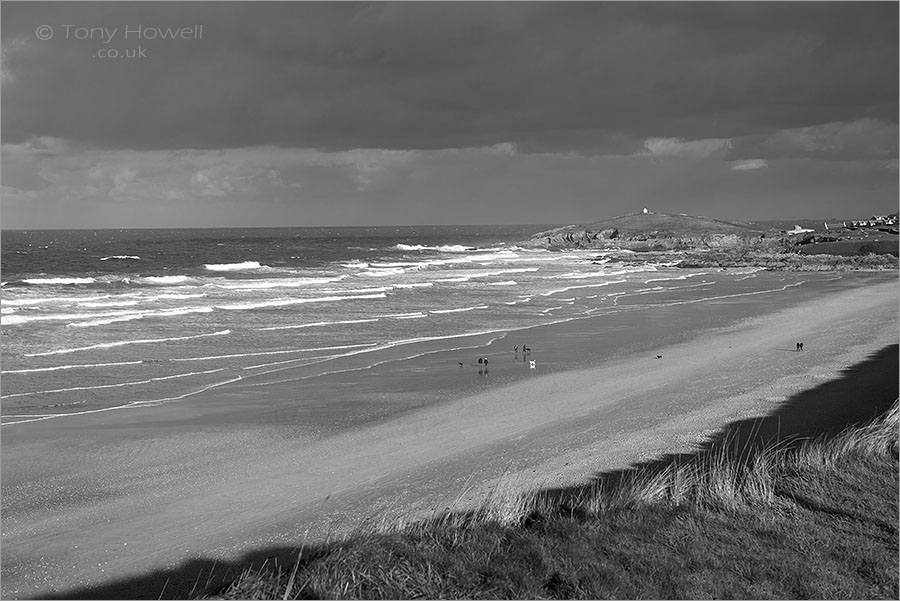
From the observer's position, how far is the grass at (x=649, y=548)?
688cm

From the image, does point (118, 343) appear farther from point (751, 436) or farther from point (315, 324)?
point (751, 436)

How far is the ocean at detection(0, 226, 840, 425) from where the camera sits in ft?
71.4

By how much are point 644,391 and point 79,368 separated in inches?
636

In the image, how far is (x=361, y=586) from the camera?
6910 mm

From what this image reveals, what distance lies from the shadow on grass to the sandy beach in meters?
0.09

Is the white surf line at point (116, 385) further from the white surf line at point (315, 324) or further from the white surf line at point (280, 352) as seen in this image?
the white surf line at point (315, 324)

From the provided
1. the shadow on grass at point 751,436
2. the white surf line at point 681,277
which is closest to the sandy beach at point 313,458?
the shadow on grass at point 751,436

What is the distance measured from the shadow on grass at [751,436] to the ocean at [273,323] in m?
7.66

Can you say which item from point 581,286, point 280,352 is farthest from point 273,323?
point 581,286

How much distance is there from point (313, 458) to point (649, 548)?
8357mm

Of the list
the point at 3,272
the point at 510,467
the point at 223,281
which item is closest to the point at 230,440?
the point at 510,467

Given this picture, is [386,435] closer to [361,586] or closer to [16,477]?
[16,477]

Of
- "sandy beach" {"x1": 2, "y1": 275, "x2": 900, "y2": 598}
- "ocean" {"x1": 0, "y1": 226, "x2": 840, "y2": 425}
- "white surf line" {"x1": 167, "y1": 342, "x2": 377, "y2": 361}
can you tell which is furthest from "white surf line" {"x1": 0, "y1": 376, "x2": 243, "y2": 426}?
"white surf line" {"x1": 167, "y1": 342, "x2": 377, "y2": 361}

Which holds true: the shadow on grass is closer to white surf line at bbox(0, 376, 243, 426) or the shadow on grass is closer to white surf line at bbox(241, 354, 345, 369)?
white surf line at bbox(0, 376, 243, 426)
